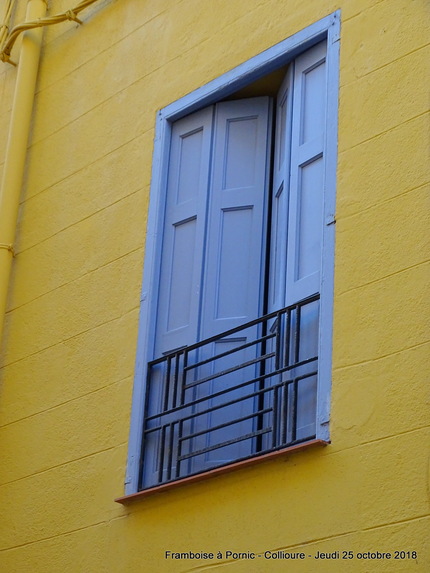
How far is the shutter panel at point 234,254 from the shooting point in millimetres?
6828

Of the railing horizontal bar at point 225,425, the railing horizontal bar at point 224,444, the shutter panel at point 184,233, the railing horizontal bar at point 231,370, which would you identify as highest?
the shutter panel at point 184,233

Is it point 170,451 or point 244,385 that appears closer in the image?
point 244,385

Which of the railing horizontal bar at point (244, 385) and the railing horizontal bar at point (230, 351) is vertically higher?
the railing horizontal bar at point (230, 351)

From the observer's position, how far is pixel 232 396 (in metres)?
6.86

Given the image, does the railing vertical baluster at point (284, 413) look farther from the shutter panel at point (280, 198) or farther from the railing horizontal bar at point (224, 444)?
the shutter panel at point (280, 198)

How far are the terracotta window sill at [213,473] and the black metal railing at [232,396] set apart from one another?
71mm

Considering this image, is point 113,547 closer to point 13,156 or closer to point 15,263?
point 15,263

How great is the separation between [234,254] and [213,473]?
1.55m

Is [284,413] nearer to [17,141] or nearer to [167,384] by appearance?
[167,384]

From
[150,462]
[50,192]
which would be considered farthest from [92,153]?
[150,462]

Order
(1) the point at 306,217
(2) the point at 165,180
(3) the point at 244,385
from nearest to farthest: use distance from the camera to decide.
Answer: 1. (3) the point at 244,385
2. (1) the point at 306,217
3. (2) the point at 165,180

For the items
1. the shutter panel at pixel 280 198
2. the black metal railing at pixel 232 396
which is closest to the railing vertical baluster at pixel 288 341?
the black metal railing at pixel 232 396

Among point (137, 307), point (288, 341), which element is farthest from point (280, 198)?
point (288, 341)

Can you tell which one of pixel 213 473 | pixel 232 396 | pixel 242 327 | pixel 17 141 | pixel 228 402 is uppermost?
pixel 17 141
